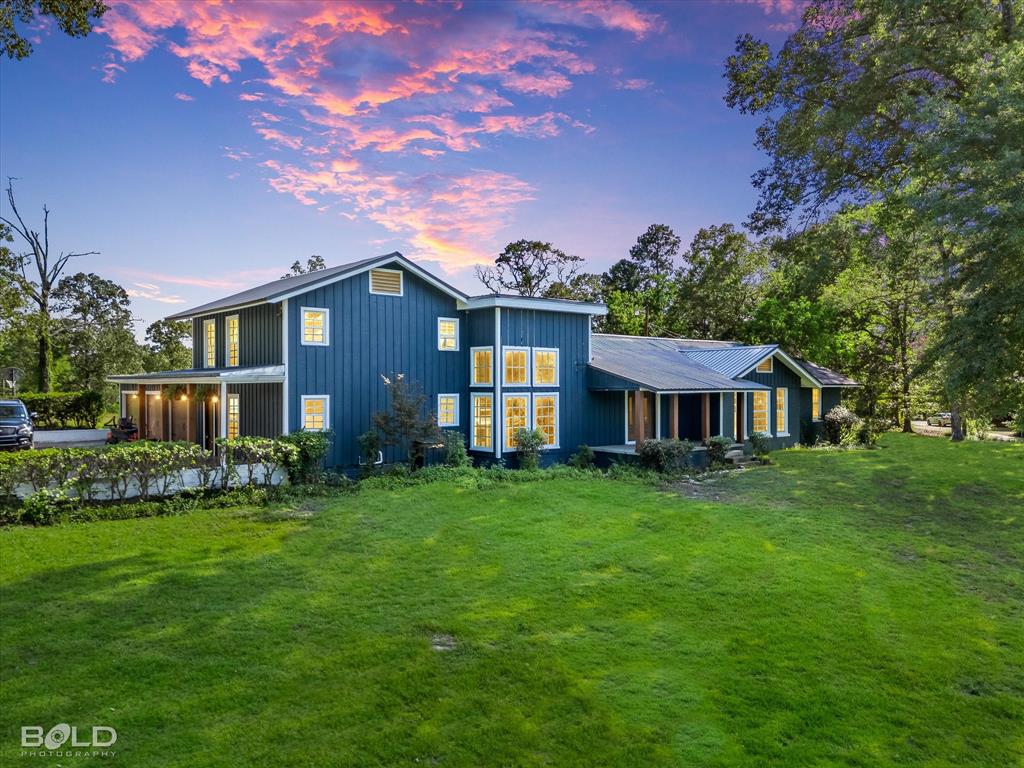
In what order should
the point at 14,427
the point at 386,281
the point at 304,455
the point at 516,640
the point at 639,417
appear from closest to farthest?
the point at 516,640 < the point at 304,455 < the point at 386,281 < the point at 14,427 < the point at 639,417

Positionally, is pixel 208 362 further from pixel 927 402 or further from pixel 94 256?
pixel 927 402

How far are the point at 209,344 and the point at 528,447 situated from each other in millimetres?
10828

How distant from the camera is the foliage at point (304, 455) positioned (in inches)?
553

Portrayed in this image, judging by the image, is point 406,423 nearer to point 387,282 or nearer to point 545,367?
point 387,282

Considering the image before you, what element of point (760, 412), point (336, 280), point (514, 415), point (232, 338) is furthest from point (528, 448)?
point (760, 412)

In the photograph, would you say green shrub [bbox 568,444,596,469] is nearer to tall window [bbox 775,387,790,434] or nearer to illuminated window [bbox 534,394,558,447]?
illuminated window [bbox 534,394,558,447]

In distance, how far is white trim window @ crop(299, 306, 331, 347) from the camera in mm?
15758

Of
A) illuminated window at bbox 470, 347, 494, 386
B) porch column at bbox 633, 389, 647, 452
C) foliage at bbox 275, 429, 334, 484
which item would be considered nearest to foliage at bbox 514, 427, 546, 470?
illuminated window at bbox 470, 347, 494, 386

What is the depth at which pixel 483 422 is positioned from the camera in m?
18.5

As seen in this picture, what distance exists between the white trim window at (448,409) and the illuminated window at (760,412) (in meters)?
12.3

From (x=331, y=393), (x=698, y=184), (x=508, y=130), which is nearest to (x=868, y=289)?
(x=698, y=184)

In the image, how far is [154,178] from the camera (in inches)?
765

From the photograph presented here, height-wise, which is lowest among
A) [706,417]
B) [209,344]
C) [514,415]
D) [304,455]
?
[304,455]

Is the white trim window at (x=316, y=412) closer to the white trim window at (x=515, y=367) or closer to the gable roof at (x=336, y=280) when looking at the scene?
the gable roof at (x=336, y=280)
